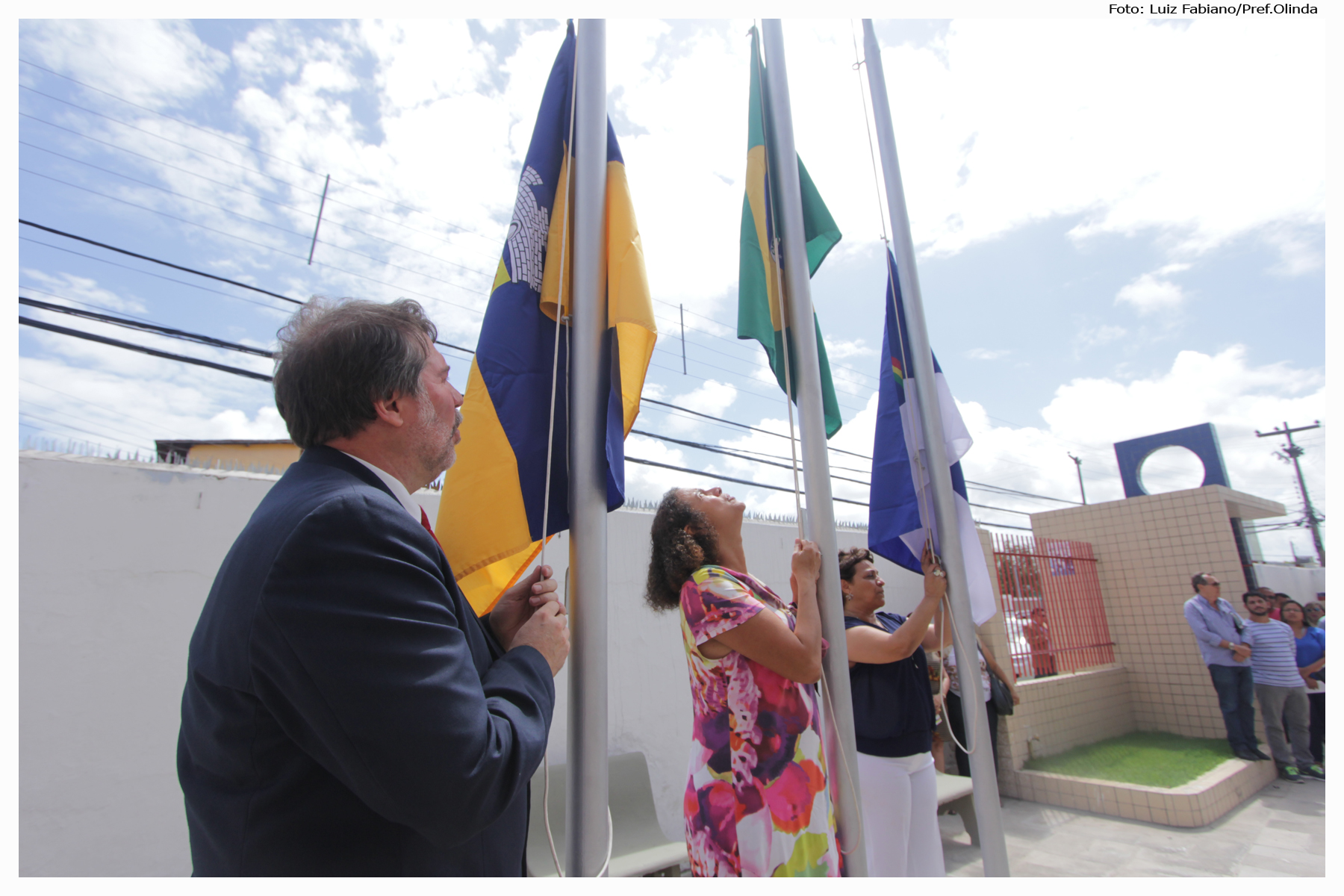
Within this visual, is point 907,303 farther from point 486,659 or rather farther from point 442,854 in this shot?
point 442,854

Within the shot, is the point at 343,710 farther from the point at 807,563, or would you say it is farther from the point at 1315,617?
the point at 1315,617

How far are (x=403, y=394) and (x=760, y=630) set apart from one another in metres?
1.15

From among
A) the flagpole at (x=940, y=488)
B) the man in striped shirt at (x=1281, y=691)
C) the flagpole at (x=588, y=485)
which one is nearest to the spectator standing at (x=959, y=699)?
the man in striped shirt at (x=1281, y=691)

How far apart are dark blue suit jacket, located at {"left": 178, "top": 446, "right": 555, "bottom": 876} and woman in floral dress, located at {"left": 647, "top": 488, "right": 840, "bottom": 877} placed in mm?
990

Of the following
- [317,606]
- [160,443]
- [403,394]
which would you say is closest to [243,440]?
[160,443]

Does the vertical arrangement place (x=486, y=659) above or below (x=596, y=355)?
below

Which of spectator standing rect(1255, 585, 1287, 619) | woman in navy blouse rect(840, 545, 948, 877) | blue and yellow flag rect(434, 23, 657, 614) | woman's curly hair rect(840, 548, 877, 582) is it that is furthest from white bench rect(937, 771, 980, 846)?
blue and yellow flag rect(434, 23, 657, 614)

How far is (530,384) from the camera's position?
1676 mm

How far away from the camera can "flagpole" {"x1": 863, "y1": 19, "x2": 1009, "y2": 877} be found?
8.43ft

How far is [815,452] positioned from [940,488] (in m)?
1.03

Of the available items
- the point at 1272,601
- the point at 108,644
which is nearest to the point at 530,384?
the point at 108,644

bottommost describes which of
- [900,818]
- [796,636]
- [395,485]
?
[900,818]

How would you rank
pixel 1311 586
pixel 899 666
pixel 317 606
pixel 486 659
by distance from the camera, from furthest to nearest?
pixel 1311 586 → pixel 899 666 → pixel 486 659 → pixel 317 606

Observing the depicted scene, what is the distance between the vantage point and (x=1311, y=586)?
15664 millimetres
